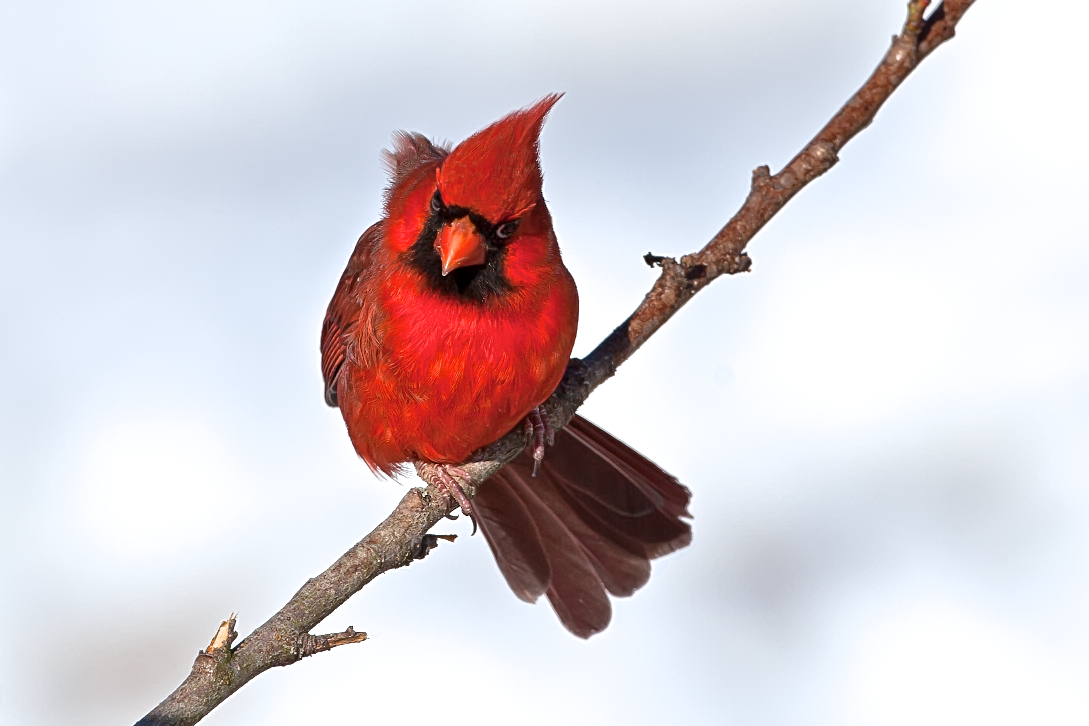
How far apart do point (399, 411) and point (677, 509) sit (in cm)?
73

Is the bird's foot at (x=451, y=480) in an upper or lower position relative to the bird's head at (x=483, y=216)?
lower

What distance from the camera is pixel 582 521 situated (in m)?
2.60

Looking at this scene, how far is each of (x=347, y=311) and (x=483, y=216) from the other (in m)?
0.52

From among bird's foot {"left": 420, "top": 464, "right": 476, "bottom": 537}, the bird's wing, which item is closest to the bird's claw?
bird's foot {"left": 420, "top": 464, "right": 476, "bottom": 537}

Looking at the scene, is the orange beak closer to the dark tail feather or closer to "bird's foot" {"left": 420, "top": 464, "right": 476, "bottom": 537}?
"bird's foot" {"left": 420, "top": 464, "right": 476, "bottom": 537}

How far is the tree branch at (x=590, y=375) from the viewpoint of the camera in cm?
147

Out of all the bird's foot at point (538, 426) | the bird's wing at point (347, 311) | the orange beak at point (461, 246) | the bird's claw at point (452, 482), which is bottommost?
the bird's claw at point (452, 482)

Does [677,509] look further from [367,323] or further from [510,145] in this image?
[510,145]

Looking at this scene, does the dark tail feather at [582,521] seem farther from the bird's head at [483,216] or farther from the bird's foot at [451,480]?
the bird's head at [483,216]

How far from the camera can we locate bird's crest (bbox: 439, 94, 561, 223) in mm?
1834

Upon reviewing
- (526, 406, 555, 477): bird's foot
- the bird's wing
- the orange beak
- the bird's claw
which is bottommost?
the bird's claw

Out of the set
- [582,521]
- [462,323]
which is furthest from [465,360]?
[582,521]

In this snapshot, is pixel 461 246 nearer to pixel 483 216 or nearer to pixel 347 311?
pixel 483 216

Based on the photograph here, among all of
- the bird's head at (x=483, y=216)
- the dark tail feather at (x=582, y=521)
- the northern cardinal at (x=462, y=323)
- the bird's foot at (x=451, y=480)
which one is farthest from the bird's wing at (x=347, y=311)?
the dark tail feather at (x=582, y=521)
